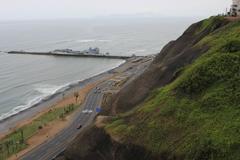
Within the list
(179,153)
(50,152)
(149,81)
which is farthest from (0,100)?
(179,153)

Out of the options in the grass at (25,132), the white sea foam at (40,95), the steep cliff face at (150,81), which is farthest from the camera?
the white sea foam at (40,95)

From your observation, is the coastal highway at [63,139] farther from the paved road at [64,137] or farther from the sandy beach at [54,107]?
the sandy beach at [54,107]

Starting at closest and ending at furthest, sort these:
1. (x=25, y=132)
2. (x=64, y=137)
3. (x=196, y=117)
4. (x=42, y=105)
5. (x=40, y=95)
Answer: (x=196, y=117) < (x=64, y=137) < (x=25, y=132) < (x=42, y=105) < (x=40, y=95)

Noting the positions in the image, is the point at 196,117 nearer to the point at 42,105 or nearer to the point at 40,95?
the point at 42,105

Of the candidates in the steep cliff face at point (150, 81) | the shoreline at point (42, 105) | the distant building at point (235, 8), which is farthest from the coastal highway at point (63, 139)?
the distant building at point (235, 8)

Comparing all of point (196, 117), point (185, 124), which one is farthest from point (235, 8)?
point (185, 124)

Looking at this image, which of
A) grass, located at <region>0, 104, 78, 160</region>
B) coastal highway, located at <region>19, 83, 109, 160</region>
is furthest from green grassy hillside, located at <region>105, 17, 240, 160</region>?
grass, located at <region>0, 104, 78, 160</region>
